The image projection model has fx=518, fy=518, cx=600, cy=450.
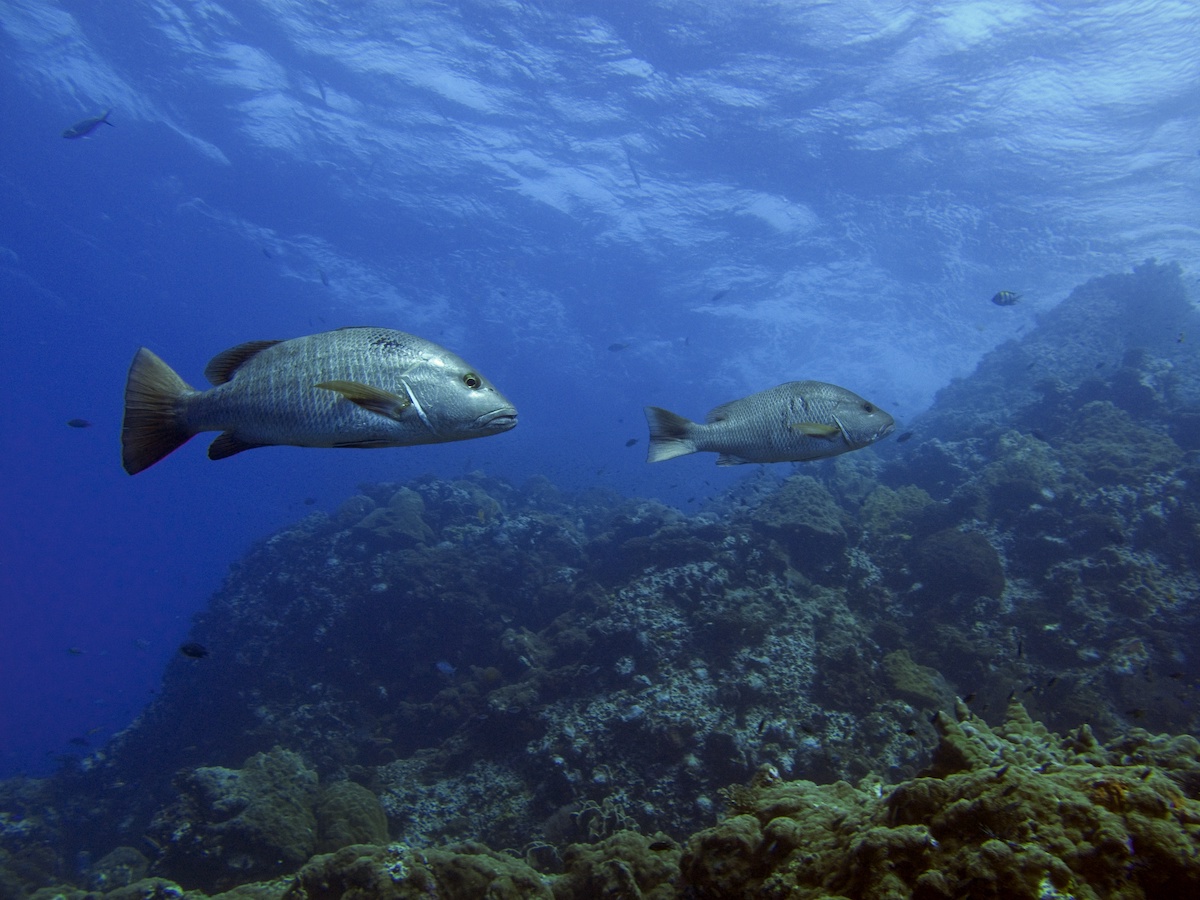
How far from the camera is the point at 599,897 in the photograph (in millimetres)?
3600

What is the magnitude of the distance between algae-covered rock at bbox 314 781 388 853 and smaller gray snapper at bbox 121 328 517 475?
6024mm

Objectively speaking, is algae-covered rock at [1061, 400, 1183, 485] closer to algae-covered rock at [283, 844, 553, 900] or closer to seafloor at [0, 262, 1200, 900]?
seafloor at [0, 262, 1200, 900]

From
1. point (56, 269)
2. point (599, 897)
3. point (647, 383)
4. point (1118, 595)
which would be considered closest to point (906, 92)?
point (1118, 595)

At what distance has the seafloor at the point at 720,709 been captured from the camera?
2502 mm

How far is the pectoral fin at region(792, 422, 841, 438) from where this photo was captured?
3238 mm

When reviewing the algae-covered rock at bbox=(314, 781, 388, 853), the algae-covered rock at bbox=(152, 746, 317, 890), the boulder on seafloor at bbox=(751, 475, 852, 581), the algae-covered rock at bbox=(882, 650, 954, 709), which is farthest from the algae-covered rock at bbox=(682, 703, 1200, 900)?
the boulder on seafloor at bbox=(751, 475, 852, 581)

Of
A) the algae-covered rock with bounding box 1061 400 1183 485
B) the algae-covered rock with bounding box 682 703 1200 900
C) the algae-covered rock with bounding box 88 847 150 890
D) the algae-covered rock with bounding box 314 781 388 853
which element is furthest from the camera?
the algae-covered rock with bounding box 1061 400 1183 485

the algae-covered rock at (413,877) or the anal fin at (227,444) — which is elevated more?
the anal fin at (227,444)

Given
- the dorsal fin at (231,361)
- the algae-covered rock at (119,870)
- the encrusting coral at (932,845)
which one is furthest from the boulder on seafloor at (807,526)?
the algae-covered rock at (119,870)

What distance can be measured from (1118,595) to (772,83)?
20899mm

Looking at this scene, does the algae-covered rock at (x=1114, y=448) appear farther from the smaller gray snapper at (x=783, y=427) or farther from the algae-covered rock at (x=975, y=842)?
the algae-covered rock at (x=975, y=842)

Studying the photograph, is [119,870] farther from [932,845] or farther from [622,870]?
[932,845]

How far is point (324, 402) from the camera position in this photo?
92.2 inches

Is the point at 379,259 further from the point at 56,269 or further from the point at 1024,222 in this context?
the point at 1024,222
